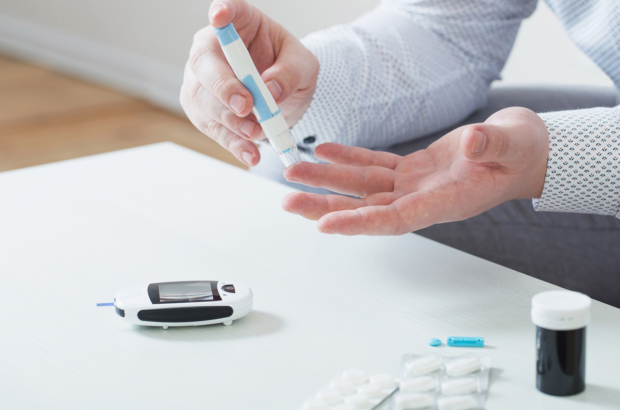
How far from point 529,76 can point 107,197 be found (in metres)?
1.24

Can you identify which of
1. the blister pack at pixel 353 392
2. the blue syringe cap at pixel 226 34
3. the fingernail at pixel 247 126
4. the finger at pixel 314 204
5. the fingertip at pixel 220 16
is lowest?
the blister pack at pixel 353 392

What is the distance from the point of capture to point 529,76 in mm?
1647

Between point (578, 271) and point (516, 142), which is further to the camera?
point (578, 271)

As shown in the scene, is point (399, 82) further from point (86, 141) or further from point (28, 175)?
point (86, 141)

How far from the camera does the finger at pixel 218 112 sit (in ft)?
2.34

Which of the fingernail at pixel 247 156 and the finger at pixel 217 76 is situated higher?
the finger at pixel 217 76

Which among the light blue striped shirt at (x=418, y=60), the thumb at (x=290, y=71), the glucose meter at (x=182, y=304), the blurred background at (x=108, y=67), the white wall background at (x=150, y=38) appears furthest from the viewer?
the blurred background at (x=108, y=67)

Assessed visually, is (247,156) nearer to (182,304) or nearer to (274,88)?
(274,88)

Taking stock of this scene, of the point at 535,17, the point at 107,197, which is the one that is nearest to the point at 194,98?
the point at 107,197

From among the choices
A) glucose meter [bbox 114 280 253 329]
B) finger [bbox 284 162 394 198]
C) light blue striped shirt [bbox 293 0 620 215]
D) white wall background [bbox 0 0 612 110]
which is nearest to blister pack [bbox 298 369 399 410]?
glucose meter [bbox 114 280 253 329]

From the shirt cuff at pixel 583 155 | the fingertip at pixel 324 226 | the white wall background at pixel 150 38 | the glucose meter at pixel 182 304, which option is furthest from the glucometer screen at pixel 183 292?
the white wall background at pixel 150 38

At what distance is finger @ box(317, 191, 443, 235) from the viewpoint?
56 cm

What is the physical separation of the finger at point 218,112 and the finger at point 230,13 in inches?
3.4

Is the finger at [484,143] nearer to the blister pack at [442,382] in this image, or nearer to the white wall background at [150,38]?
the blister pack at [442,382]
